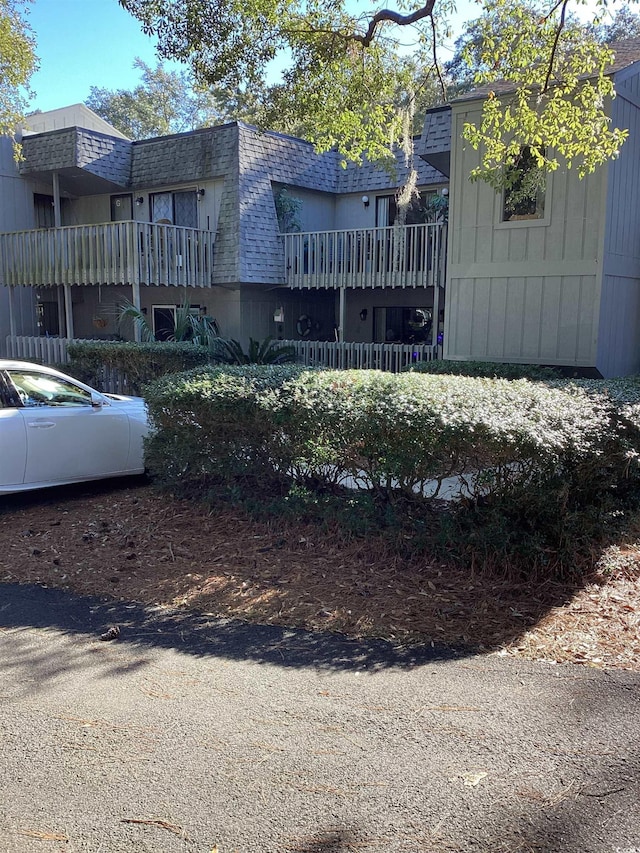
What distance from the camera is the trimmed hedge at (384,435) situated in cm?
497

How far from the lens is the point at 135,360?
40.7 feet

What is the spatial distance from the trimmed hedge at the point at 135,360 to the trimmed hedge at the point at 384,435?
5241 millimetres

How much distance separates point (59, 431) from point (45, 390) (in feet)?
1.62

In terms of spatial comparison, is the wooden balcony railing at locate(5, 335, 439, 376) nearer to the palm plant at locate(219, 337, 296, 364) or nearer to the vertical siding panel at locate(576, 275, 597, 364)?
the palm plant at locate(219, 337, 296, 364)

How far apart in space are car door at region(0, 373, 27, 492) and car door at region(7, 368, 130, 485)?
2.0 inches

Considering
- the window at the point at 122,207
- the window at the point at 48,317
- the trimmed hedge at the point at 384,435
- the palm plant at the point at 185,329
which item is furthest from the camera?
the window at the point at 48,317


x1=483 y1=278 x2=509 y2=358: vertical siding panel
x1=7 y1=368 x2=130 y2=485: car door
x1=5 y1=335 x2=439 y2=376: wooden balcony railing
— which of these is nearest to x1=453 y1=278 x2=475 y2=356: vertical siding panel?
x1=483 y1=278 x2=509 y2=358: vertical siding panel

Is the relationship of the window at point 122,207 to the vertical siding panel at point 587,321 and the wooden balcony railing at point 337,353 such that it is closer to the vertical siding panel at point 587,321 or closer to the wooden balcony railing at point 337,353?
the wooden balcony railing at point 337,353

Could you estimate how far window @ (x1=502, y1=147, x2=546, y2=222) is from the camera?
11117 millimetres

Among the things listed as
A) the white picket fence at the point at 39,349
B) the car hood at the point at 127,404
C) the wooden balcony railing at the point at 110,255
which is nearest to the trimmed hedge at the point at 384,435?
the car hood at the point at 127,404

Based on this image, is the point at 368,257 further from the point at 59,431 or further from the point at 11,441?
the point at 11,441

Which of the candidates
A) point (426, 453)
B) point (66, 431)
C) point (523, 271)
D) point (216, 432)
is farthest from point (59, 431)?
point (523, 271)

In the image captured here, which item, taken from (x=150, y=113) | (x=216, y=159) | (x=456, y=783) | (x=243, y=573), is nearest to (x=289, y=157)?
(x=216, y=159)

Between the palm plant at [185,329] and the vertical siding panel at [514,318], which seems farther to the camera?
the palm plant at [185,329]
